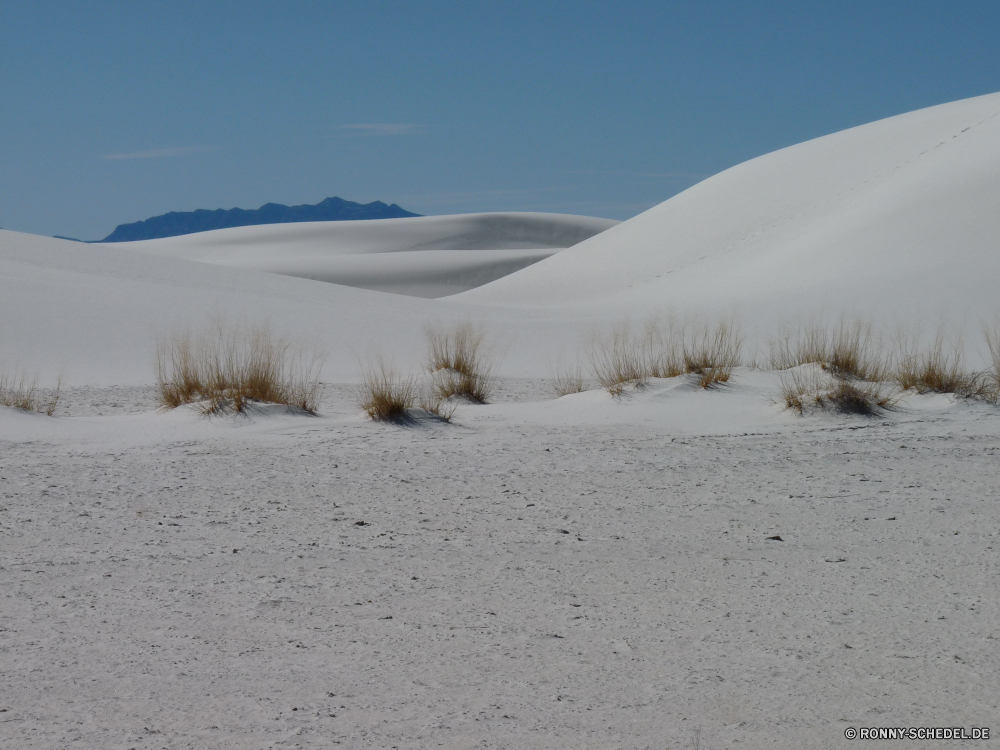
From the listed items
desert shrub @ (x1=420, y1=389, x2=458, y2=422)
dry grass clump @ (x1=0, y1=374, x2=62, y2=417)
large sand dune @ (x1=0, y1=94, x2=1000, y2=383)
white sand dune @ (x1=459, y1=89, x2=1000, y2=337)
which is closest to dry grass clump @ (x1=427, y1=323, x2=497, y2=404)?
desert shrub @ (x1=420, y1=389, x2=458, y2=422)

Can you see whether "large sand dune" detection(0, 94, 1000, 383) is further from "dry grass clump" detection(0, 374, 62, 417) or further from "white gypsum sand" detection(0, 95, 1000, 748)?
"white gypsum sand" detection(0, 95, 1000, 748)

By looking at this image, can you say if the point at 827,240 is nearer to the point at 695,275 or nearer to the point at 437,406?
the point at 695,275

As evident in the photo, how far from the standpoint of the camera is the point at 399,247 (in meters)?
106

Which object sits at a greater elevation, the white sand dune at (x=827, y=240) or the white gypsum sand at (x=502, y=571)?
the white sand dune at (x=827, y=240)

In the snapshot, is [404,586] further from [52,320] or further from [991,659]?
[52,320]

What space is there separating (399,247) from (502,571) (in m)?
104

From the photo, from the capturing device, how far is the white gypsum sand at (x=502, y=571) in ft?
9.64

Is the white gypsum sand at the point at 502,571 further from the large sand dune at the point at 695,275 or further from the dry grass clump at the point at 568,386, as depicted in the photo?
the large sand dune at the point at 695,275

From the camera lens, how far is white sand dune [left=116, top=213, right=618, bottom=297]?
7781 cm

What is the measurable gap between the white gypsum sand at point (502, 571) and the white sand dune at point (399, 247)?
220 feet

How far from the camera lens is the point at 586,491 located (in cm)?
590

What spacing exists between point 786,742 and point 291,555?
255 centimetres

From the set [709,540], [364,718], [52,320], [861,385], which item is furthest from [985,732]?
[52,320]

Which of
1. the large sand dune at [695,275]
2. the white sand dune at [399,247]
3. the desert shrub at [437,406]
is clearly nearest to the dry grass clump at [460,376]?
the desert shrub at [437,406]
